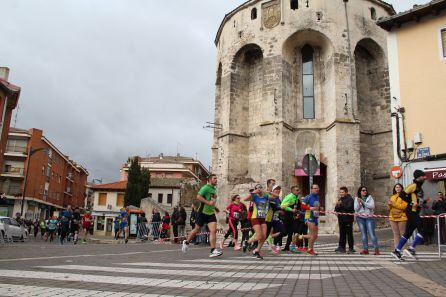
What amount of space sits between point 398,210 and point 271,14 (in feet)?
78.9

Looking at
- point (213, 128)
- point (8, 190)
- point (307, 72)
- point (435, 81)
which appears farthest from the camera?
point (8, 190)

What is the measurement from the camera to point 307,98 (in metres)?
30.1

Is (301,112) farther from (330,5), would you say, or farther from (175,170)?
(175,170)

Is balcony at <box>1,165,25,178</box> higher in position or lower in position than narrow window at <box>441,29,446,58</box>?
lower

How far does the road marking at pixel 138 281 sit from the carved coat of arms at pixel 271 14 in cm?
2738

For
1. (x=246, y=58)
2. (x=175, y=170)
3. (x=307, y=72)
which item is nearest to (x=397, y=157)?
(x=307, y=72)

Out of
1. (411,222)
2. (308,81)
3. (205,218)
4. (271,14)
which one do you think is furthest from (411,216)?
(271,14)

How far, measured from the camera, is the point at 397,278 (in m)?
5.39

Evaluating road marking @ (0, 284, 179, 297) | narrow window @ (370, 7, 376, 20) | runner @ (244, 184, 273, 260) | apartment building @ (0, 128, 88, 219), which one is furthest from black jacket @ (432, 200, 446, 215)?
apartment building @ (0, 128, 88, 219)

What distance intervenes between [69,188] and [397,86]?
224ft

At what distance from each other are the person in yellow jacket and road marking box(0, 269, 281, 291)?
5222mm

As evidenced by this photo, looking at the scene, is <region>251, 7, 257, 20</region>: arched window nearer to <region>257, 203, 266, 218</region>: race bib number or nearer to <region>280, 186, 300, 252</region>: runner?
<region>280, 186, 300, 252</region>: runner

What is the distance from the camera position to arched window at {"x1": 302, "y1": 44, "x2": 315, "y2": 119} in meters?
30.0

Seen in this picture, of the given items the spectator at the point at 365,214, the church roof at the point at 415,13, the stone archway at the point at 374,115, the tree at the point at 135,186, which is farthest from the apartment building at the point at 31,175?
the spectator at the point at 365,214
